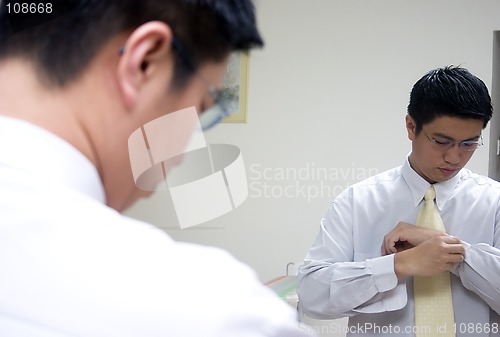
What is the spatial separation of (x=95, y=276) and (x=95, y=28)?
149 mm

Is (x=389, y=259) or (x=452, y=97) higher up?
(x=452, y=97)

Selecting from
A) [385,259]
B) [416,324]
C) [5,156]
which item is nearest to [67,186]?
[5,156]

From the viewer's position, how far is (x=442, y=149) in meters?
1.26

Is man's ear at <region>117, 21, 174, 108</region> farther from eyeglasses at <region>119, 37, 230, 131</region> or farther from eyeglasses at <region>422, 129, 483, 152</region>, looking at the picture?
eyeglasses at <region>422, 129, 483, 152</region>

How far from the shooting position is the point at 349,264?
1.24 m

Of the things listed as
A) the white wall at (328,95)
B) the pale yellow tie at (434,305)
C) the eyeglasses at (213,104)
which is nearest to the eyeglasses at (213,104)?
the eyeglasses at (213,104)

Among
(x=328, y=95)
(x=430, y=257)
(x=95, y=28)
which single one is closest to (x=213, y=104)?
(x=95, y=28)

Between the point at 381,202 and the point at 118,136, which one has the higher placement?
the point at 118,136

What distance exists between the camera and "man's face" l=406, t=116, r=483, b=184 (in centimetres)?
125

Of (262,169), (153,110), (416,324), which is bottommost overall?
(262,169)

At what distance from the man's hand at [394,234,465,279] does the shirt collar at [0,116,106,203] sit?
0.98m

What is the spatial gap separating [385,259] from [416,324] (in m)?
0.18

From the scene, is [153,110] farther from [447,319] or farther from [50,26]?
[447,319]

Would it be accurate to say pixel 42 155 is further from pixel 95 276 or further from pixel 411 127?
pixel 411 127
